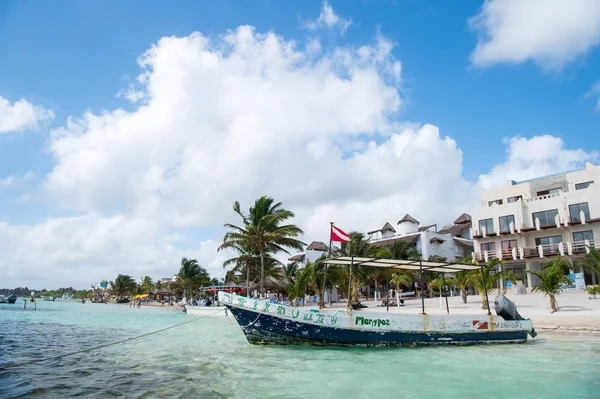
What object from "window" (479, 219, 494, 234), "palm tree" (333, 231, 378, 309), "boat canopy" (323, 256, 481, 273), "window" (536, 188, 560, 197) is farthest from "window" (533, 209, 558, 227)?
"boat canopy" (323, 256, 481, 273)

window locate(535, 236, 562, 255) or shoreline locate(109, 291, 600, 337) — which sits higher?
window locate(535, 236, 562, 255)

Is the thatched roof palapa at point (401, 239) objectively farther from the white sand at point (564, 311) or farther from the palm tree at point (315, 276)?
the white sand at point (564, 311)

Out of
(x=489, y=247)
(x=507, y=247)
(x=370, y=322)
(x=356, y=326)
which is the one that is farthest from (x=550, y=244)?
(x=356, y=326)

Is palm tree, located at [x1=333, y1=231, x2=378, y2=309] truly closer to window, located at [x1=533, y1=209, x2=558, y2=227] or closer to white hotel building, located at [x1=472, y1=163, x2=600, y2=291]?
white hotel building, located at [x1=472, y1=163, x2=600, y2=291]

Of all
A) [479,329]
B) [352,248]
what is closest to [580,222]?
[352,248]

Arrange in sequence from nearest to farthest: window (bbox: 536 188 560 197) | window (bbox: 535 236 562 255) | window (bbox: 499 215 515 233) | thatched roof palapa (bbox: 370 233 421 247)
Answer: window (bbox: 535 236 562 255)
window (bbox: 499 215 515 233)
window (bbox: 536 188 560 197)
thatched roof palapa (bbox: 370 233 421 247)

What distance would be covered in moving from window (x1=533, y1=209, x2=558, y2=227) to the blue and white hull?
26817mm

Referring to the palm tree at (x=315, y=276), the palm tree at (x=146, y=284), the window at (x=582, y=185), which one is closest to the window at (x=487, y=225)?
the window at (x=582, y=185)

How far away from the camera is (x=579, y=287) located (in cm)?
3169

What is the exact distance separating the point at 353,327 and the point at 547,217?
31182mm

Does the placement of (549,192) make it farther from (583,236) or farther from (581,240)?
(581,240)

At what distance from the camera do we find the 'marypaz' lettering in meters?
14.5

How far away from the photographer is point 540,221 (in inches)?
1508

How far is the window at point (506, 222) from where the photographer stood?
39531 mm
